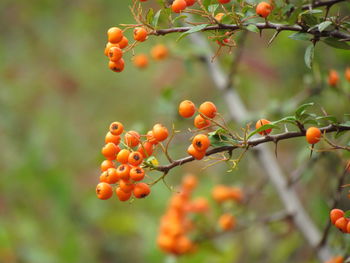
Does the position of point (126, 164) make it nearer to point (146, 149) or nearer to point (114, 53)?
point (146, 149)

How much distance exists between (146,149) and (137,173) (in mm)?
125

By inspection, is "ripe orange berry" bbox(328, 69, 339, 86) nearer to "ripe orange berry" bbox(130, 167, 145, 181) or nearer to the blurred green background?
the blurred green background

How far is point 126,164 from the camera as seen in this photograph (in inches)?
51.7

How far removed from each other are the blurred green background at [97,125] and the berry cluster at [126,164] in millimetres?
884

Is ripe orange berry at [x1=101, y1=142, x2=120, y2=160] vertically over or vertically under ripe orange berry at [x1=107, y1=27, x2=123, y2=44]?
under

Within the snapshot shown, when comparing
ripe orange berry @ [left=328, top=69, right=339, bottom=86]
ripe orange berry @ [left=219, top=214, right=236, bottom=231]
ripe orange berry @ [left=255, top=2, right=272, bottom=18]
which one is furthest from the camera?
ripe orange berry @ [left=219, top=214, right=236, bottom=231]

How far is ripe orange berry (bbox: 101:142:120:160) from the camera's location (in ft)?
4.38

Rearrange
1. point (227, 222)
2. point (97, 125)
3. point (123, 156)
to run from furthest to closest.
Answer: point (97, 125) < point (227, 222) < point (123, 156)

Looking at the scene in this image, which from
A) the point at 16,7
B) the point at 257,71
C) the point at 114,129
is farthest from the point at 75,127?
the point at 114,129

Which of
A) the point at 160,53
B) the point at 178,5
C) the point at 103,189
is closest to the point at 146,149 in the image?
the point at 103,189

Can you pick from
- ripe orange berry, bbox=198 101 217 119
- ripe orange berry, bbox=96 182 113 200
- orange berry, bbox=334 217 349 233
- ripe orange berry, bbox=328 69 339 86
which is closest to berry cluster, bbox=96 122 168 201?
ripe orange berry, bbox=96 182 113 200

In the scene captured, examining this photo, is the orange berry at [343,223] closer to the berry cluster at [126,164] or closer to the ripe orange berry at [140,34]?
the berry cluster at [126,164]

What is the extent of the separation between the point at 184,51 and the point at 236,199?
3.24 feet

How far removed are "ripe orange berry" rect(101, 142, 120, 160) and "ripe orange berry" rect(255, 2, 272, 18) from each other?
54 centimetres
